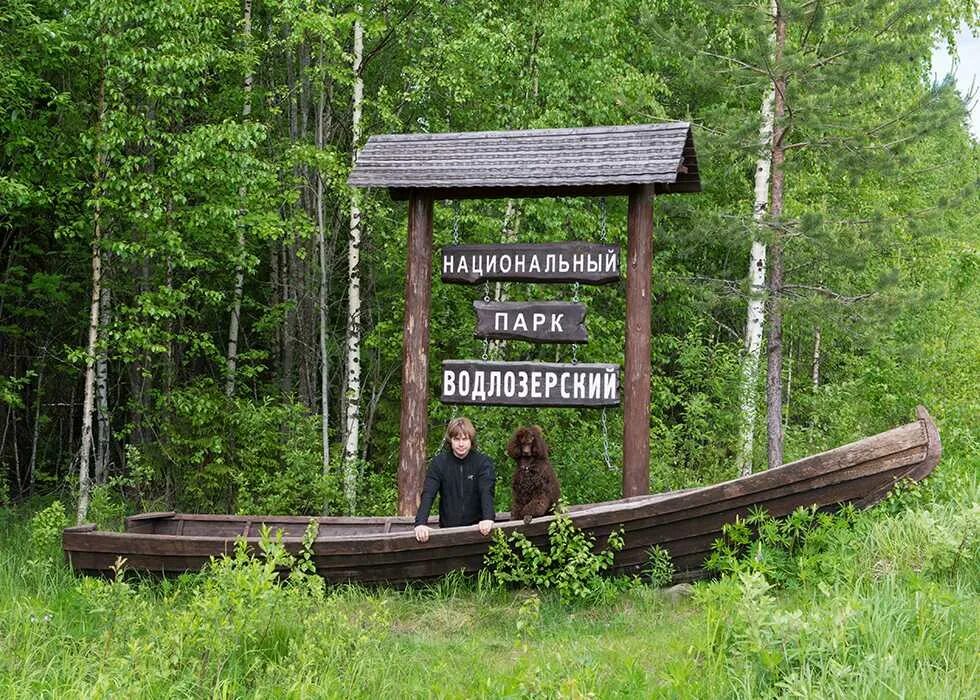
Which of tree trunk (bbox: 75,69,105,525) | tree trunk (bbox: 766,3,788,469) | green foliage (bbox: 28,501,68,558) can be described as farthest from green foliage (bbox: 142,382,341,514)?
tree trunk (bbox: 766,3,788,469)

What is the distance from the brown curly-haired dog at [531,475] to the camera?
7320 millimetres

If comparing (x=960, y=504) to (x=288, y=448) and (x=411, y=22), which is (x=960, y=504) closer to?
(x=288, y=448)

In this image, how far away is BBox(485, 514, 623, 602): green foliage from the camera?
22.2 ft

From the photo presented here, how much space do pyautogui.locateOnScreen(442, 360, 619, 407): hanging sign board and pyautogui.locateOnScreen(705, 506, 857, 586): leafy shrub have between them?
175 centimetres

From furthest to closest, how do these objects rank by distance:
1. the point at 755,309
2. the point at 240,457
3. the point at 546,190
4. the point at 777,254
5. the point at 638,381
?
the point at 755,309, the point at 240,457, the point at 777,254, the point at 546,190, the point at 638,381

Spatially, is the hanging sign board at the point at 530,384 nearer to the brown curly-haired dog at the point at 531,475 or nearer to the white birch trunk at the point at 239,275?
the brown curly-haired dog at the point at 531,475

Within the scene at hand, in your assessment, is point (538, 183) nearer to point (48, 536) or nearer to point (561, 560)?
point (561, 560)

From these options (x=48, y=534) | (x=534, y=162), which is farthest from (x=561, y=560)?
(x=48, y=534)

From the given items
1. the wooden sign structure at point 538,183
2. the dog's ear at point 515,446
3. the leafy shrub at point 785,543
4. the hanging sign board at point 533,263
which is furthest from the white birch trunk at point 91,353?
the leafy shrub at point 785,543

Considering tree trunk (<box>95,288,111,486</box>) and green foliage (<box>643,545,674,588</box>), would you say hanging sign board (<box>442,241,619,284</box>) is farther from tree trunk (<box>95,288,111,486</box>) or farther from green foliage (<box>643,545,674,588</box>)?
tree trunk (<box>95,288,111,486</box>)

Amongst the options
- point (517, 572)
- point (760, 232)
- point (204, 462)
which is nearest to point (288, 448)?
point (204, 462)

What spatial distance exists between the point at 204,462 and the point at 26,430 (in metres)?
5.49

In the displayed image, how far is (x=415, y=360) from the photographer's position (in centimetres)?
855

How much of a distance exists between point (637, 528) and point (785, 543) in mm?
1085
